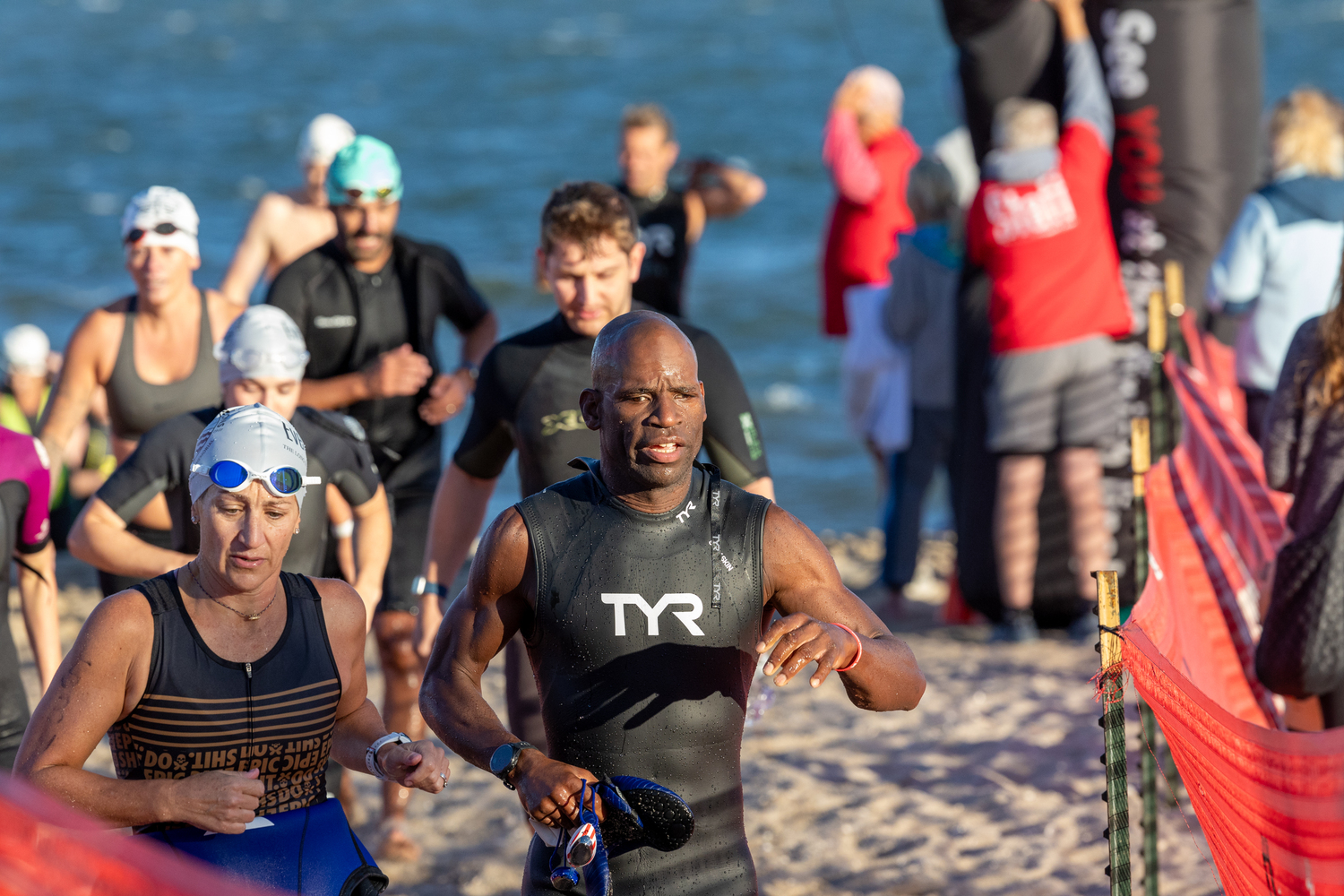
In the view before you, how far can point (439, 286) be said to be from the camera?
5613 mm

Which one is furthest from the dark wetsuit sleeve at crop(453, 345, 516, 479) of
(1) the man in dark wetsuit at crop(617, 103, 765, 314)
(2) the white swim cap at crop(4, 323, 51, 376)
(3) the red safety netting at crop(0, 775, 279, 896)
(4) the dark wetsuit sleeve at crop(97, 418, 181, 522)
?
(2) the white swim cap at crop(4, 323, 51, 376)

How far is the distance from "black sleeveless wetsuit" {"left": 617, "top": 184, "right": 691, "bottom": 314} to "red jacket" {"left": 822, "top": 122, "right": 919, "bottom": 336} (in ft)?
6.19

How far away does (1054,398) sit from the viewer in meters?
7.34

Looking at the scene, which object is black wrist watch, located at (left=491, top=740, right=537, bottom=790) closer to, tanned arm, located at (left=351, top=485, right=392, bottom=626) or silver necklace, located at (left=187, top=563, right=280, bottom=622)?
silver necklace, located at (left=187, top=563, right=280, bottom=622)

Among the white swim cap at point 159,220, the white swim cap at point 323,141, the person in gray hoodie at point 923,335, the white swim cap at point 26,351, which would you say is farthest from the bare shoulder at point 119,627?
the white swim cap at point 26,351

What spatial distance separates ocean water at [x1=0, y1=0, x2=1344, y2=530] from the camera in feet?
68.3

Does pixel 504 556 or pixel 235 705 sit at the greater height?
pixel 504 556

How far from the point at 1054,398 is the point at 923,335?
912 millimetres

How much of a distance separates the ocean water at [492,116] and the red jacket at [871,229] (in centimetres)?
85

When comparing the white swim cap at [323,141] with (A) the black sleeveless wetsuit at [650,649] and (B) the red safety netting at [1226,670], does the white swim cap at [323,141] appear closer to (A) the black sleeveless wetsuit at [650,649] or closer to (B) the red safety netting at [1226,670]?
(B) the red safety netting at [1226,670]

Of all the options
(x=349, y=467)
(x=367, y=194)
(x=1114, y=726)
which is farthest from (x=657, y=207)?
(x=1114, y=726)

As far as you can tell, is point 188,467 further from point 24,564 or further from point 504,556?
point 504,556

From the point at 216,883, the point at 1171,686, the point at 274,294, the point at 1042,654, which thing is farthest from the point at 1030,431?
Answer: the point at 216,883

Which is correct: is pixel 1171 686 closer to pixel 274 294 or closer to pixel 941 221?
pixel 274 294
